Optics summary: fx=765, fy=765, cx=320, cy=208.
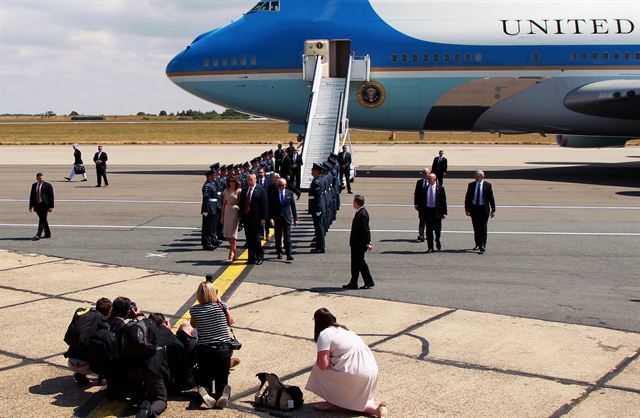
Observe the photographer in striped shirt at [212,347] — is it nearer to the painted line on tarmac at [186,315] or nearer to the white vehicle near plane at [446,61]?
the painted line on tarmac at [186,315]

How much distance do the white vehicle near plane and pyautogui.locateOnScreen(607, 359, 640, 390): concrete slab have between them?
74.9 feet

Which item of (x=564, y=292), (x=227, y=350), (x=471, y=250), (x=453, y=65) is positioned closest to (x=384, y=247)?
(x=471, y=250)

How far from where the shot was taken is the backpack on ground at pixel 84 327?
8.76m

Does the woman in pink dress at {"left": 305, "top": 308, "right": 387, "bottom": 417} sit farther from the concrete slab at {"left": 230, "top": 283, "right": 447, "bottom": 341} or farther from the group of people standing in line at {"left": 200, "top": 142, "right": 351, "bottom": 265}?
the group of people standing in line at {"left": 200, "top": 142, "right": 351, "bottom": 265}

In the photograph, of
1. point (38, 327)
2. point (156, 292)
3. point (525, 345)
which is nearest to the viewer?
point (525, 345)

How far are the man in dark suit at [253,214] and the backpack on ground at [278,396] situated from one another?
7623 millimetres

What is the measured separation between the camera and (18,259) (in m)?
16.3

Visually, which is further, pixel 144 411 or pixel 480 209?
pixel 480 209

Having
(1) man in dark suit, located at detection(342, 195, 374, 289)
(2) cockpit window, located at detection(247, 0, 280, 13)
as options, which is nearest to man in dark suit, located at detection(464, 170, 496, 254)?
(1) man in dark suit, located at detection(342, 195, 374, 289)

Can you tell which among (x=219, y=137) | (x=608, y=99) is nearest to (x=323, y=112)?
(x=608, y=99)

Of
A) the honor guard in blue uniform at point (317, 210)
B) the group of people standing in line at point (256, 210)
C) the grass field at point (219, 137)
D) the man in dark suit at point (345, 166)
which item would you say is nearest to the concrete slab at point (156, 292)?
the group of people standing in line at point (256, 210)

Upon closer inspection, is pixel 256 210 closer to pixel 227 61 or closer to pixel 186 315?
pixel 186 315

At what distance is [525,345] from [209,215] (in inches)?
354

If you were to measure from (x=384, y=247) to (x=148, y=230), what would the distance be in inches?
257
